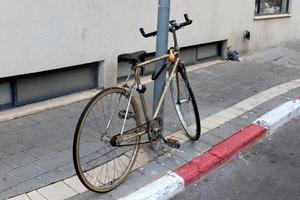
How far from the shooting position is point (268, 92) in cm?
675

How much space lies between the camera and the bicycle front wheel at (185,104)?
14.8 ft

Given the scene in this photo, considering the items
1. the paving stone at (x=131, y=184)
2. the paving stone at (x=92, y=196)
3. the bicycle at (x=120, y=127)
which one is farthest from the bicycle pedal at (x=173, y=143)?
the paving stone at (x=92, y=196)

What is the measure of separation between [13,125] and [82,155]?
1.11m

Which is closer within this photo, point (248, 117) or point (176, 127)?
point (176, 127)

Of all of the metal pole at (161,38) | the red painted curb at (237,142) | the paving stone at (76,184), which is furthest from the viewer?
the red painted curb at (237,142)

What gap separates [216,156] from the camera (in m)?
4.48

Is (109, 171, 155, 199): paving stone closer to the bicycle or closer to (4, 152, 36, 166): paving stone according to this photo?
the bicycle

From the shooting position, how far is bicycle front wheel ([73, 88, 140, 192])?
11.5 ft

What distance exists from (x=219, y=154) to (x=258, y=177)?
44 cm

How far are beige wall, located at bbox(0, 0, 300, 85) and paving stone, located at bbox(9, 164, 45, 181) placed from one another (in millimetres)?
1440

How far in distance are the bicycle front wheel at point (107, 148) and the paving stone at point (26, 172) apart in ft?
1.23

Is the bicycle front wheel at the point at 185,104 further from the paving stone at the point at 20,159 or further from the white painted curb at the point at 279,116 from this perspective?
the paving stone at the point at 20,159

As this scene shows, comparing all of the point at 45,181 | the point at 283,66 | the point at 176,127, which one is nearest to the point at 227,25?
the point at 283,66

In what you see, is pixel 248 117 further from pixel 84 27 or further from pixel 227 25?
pixel 227 25
